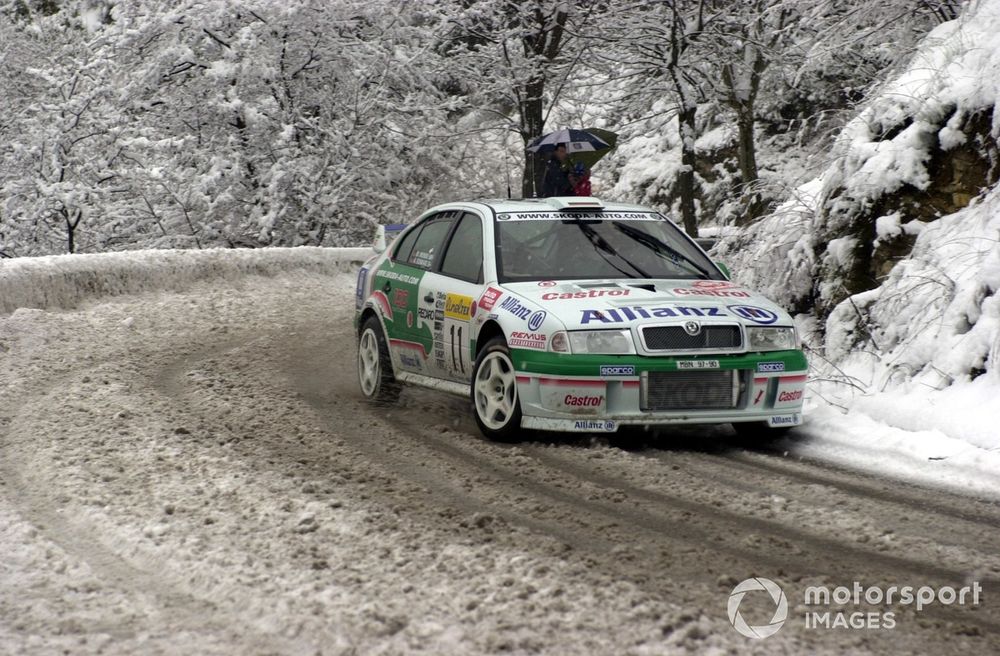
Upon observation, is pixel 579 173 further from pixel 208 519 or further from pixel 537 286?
pixel 208 519

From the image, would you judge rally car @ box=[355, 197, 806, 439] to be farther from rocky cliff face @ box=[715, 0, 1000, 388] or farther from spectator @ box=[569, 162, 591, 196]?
spectator @ box=[569, 162, 591, 196]

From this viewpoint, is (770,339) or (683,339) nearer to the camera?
(683,339)

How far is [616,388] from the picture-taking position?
265 inches

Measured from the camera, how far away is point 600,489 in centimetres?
581

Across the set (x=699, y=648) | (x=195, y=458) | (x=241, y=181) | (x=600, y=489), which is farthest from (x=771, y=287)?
(x=241, y=181)

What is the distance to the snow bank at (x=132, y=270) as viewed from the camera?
1365 cm

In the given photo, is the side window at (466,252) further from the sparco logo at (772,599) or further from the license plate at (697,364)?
the sparco logo at (772,599)

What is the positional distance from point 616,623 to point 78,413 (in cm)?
541

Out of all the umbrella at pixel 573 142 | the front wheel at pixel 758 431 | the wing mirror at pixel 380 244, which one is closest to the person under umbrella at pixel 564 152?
the umbrella at pixel 573 142

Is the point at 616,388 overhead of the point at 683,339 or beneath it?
beneath

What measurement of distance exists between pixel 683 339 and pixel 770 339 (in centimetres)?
62

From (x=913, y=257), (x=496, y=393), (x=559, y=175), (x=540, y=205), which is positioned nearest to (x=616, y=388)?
(x=496, y=393)

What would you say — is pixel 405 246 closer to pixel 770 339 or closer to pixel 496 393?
pixel 496 393

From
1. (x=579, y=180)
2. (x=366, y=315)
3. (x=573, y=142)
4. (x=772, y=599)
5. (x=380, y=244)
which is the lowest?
(x=772, y=599)
